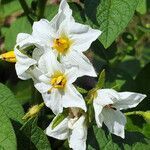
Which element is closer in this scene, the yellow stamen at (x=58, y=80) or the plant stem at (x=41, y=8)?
the yellow stamen at (x=58, y=80)

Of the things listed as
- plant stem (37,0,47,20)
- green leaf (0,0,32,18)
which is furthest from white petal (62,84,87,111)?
green leaf (0,0,32,18)

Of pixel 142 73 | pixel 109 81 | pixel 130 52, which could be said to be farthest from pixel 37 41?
pixel 130 52

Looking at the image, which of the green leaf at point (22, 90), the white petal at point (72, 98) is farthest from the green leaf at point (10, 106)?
the green leaf at point (22, 90)

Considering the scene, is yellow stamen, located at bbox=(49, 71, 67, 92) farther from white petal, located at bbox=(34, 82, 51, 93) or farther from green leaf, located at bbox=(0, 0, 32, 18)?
green leaf, located at bbox=(0, 0, 32, 18)

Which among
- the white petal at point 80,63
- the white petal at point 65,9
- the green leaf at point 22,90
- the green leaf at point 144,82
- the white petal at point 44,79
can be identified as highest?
the white petal at point 65,9

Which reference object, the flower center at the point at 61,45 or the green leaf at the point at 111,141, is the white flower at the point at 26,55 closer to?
the flower center at the point at 61,45

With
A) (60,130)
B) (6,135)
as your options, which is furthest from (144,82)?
(6,135)
